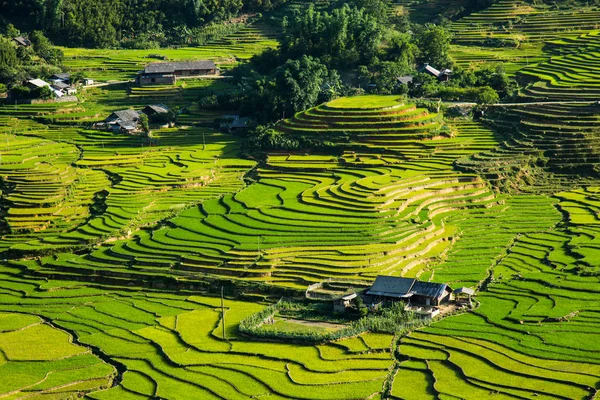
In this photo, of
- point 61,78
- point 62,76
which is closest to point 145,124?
point 61,78

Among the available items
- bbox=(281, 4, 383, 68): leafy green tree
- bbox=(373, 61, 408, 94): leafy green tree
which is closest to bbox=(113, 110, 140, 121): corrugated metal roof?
bbox=(281, 4, 383, 68): leafy green tree

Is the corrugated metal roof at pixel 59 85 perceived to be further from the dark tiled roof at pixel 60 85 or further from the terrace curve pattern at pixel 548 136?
the terrace curve pattern at pixel 548 136

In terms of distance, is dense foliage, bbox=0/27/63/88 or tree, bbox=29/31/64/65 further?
tree, bbox=29/31/64/65

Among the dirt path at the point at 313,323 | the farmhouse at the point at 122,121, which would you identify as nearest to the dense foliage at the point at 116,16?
the farmhouse at the point at 122,121

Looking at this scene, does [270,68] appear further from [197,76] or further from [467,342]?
[467,342]

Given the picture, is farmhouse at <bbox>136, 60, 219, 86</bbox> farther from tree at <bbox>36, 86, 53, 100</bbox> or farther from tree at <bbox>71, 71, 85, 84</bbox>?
tree at <bbox>36, 86, 53, 100</bbox>

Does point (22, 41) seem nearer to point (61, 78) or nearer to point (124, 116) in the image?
point (61, 78)

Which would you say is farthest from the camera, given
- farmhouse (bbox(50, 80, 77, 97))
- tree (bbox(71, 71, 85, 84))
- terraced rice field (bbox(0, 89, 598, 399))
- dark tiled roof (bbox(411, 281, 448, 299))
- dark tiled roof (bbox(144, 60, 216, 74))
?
dark tiled roof (bbox(144, 60, 216, 74))
